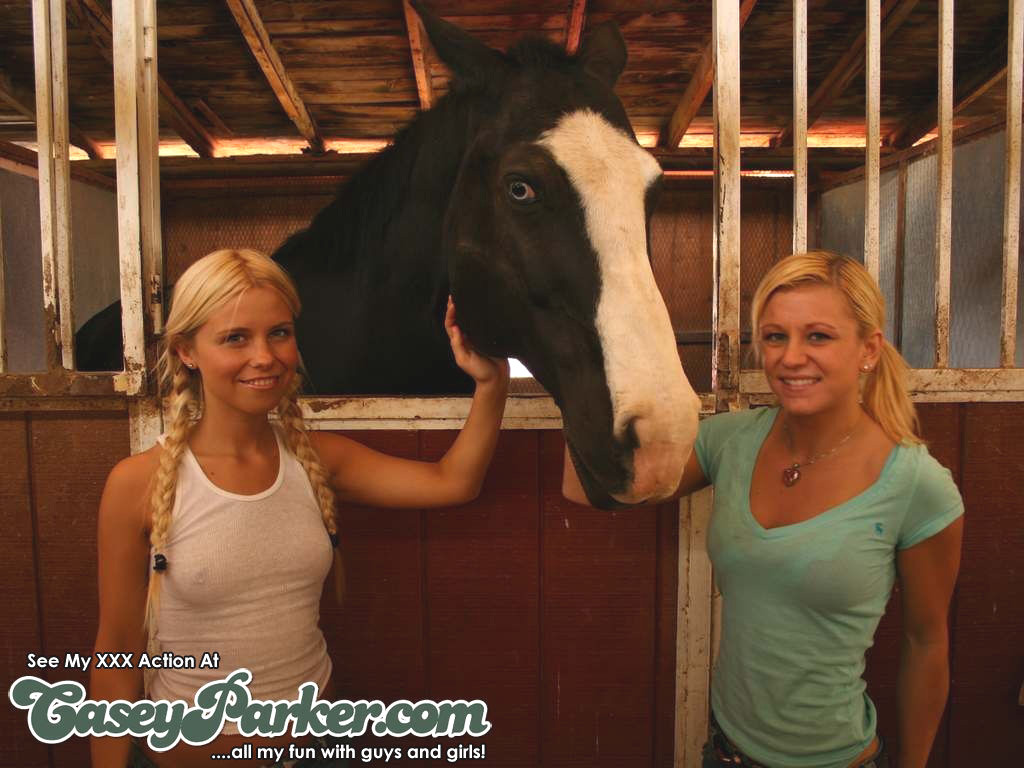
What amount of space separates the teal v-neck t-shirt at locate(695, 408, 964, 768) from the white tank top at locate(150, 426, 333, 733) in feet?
2.50

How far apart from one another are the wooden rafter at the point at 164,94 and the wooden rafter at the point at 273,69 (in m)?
0.47

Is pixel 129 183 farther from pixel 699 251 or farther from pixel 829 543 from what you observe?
pixel 699 251

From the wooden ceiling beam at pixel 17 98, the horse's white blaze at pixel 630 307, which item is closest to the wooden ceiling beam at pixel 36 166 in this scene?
the wooden ceiling beam at pixel 17 98

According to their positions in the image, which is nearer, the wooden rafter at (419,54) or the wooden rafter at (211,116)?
the wooden rafter at (419,54)

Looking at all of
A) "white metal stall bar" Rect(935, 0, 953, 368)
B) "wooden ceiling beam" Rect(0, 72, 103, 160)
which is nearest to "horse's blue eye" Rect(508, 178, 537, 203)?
"white metal stall bar" Rect(935, 0, 953, 368)

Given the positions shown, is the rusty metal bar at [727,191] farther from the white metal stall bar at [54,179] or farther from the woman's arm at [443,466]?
the white metal stall bar at [54,179]

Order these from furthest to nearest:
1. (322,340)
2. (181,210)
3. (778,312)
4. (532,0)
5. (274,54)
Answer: (181,210), (274,54), (532,0), (322,340), (778,312)

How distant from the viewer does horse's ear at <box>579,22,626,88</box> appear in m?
1.41

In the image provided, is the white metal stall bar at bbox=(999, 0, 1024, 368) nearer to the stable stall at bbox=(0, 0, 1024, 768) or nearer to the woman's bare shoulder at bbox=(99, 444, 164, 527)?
the stable stall at bbox=(0, 0, 1024, 768)

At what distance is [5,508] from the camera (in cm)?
142

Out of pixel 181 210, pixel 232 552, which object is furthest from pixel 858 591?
pixel 181 210

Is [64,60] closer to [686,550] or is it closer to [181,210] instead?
[686,550]

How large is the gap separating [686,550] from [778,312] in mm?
632

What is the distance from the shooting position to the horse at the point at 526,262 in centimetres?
91
